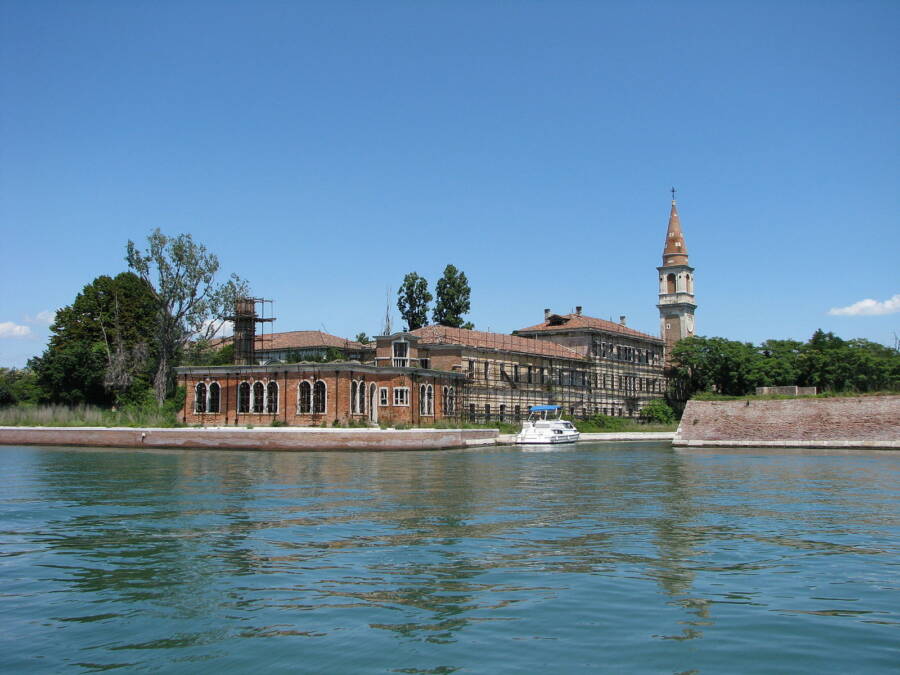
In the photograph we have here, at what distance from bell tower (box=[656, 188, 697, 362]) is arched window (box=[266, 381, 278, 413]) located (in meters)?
48.0

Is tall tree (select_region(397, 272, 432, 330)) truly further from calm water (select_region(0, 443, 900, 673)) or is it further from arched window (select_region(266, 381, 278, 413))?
calm water (select_region(0, 443, 900, 673))

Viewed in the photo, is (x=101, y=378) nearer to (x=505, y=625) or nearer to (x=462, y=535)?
(x=462, y=535)

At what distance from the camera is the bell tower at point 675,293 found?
84.9 m

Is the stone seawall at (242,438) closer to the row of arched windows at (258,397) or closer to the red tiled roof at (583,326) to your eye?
the row of arched windows at (258,397)

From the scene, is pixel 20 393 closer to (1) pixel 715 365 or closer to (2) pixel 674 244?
(1) pixel 715 365

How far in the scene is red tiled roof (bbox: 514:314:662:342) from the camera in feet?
250

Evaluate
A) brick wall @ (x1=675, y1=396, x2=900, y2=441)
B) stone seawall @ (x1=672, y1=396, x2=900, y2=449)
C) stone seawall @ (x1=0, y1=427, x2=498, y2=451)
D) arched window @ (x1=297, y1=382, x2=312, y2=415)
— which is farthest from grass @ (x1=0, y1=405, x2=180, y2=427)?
brick wall @ (x1=675, y1=396, x2=900, y2=441)

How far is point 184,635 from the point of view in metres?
8.22

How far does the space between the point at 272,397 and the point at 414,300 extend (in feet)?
91.7

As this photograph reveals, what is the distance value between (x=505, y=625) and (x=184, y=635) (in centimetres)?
313

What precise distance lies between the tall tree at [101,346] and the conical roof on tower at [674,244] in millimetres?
49914

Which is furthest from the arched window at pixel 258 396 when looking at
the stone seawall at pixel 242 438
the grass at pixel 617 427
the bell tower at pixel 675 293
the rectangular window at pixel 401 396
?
the bell tower at pixel 675 293

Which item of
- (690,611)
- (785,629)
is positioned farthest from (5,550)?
(785,629)

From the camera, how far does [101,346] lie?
2351 inches
